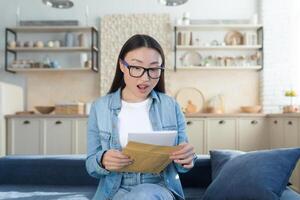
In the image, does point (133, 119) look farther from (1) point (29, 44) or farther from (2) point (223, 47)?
(1) point (29, 44)

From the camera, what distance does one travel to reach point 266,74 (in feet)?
16.3

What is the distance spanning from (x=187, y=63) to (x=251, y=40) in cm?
95

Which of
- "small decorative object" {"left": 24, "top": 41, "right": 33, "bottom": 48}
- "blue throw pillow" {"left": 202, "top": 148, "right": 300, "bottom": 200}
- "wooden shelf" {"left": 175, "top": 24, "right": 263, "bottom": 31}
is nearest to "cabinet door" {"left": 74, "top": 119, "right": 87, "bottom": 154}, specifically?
"small decorative object" {"left": 24, "top": 41, "right": 33, "bottom": 48}

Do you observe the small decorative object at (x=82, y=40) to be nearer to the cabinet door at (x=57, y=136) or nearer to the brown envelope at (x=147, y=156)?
the cabinet door at (x=57, y=136)

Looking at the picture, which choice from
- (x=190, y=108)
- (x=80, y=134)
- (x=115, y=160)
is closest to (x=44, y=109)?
(x=80, y=134)

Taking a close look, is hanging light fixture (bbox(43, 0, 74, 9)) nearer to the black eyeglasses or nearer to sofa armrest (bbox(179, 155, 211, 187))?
sofa armrest (bbox(179, 155, 211, 187))

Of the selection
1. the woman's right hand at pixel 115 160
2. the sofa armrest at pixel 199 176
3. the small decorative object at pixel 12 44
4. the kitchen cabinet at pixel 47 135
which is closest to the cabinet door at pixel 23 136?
the kitchen cabinet at pixel 47 135

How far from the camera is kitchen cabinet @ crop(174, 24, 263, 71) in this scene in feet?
16.3

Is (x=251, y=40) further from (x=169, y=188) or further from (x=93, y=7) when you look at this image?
(x=169, y=188)

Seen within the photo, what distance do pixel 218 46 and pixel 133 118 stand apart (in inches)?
144

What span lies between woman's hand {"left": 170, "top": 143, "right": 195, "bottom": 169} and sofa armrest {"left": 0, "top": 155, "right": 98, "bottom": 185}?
108 centimetres

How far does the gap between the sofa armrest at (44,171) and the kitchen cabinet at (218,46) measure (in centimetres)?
301

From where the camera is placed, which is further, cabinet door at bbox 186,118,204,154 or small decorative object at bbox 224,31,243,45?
small decorative object at bbox 224,31,243,45

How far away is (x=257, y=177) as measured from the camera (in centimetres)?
150
